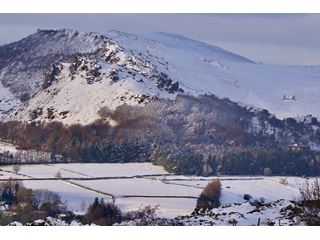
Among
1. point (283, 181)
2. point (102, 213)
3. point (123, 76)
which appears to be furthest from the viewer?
point (123, 76)

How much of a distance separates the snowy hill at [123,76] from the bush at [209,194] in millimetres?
654

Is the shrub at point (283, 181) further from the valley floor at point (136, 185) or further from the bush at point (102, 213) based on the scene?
the bush at point (102, 213)

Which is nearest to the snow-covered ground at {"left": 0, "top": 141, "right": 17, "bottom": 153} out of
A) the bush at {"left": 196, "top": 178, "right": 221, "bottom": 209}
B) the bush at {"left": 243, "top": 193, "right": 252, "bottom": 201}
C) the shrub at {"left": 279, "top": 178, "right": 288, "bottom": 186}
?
the bush at {"left": 196, "top": 178, "right": 221, "bottom": 209}

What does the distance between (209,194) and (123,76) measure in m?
1.07

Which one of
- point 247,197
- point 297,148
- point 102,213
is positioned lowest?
point 102,213

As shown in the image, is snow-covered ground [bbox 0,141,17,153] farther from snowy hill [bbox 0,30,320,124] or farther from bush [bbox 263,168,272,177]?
bush [bbox 263,168,272,177]

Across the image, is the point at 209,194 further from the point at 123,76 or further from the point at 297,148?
the point at 123,76

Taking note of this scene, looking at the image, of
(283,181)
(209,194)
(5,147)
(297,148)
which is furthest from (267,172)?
(5,147)

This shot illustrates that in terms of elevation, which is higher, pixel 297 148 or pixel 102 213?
pixel 297 148

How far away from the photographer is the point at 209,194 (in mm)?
7492

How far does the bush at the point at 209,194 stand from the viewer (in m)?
7.46
